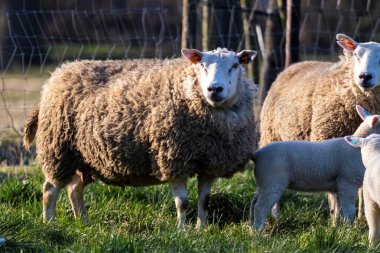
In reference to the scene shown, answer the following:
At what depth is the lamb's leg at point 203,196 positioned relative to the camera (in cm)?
600

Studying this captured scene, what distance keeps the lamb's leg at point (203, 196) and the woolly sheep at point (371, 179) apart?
1082mm

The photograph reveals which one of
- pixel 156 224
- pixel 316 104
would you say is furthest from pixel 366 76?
pixel 156 224

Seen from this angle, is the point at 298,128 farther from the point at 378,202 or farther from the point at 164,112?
the point at 378,202

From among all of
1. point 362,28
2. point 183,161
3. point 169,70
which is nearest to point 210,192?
point 183,161

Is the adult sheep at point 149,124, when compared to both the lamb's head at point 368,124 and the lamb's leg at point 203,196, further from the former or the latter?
the lamb's head at point 368,124

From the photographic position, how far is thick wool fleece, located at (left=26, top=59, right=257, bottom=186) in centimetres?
589

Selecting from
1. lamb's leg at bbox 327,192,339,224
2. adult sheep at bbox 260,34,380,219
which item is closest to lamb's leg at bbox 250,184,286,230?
lamb's leg at bbox 327,192,339,224

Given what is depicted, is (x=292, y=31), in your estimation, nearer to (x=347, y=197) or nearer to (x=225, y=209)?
(x=225, y=209)

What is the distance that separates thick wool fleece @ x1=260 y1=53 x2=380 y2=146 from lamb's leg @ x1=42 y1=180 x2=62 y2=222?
1.73 meters

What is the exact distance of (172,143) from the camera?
586 cm

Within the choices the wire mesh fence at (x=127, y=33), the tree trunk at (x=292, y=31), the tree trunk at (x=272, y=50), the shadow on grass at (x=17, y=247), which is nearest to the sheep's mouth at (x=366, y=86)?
the wire mesh fence at (x=127, y=33)

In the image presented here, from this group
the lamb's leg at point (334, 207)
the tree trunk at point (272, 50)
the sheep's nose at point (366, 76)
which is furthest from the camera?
the tree trunk at point (272, 50)

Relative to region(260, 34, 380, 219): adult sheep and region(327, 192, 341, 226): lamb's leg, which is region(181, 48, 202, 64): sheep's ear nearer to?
region(260, 34, 380, 219): adult sheep

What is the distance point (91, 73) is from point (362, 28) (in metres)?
13.9
